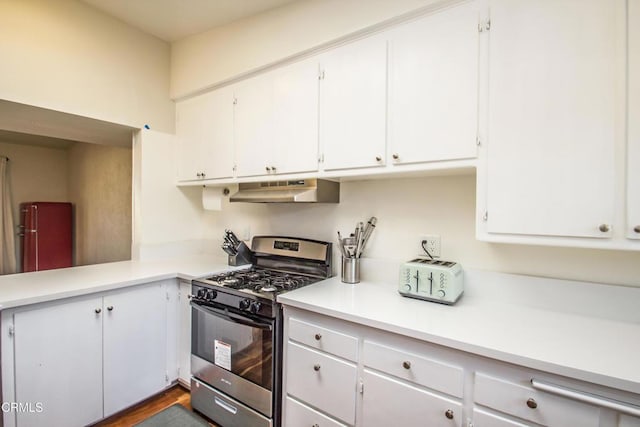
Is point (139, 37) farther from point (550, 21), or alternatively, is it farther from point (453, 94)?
point (550, 21)

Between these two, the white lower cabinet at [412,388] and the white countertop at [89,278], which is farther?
the white countertop at [89,278]

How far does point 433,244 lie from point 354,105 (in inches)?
36.5

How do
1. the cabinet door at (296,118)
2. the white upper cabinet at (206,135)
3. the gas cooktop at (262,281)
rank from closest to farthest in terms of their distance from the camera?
the gas cooktop at (262,281) < the cabinet door at (296,118) < the white upper cabinet at (206,135)

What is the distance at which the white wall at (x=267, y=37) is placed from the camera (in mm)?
1639

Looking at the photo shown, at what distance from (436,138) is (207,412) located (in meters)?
2.13

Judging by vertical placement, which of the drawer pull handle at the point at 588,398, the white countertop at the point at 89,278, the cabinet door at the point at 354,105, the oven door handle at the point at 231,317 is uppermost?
the cabinet door at the point at 354,105

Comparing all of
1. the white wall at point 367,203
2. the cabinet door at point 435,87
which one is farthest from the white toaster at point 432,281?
the cabinet door at point 435,87

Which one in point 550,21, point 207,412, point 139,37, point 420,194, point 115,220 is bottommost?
point 207,412

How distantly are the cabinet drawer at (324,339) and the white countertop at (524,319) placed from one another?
0.33ft

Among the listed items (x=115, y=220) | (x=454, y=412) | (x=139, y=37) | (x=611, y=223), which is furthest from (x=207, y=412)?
(x=115, y=220)

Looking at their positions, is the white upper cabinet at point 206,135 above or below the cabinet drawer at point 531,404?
above

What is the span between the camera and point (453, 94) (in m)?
1.37

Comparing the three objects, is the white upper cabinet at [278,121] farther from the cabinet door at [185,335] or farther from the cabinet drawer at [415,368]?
the cabinet drawer at [415,368]
